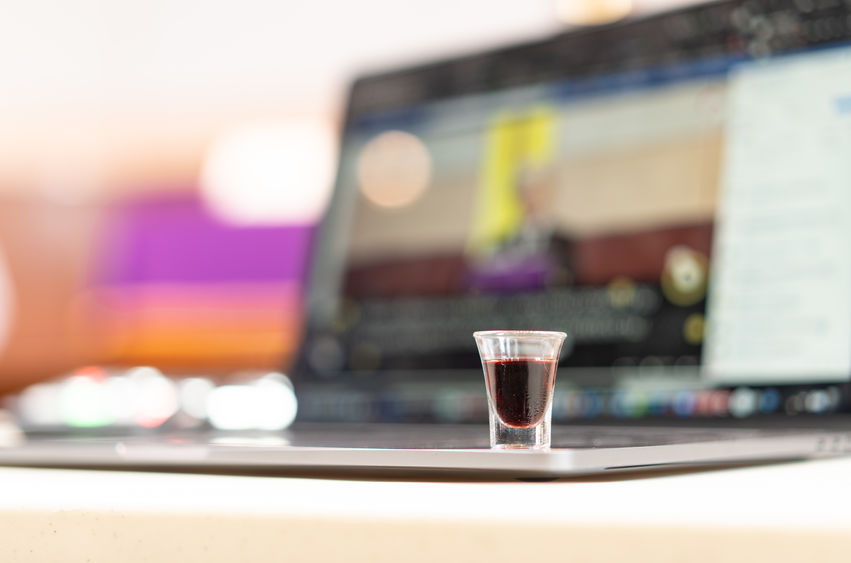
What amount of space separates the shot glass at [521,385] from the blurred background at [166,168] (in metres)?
3.56

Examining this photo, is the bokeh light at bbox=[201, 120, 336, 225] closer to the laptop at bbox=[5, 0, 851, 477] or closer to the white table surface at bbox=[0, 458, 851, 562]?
the laptop at bbox=[5, 0, 851, 477]

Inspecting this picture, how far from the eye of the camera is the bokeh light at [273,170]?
4492mm

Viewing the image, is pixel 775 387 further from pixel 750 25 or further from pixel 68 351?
pixel 68 351

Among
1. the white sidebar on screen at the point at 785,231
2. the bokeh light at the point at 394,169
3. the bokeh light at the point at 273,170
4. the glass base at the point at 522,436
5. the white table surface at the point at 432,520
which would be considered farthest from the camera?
the bokeh light at the point at 273,170

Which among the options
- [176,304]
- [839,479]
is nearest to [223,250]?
[176,304]

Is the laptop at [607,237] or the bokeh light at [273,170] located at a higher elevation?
the bokeh light at [273,170]

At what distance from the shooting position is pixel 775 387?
607 millimetres

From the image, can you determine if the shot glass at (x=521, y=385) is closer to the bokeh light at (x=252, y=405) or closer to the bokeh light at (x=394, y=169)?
the bokeh light at (x=394, y=169)

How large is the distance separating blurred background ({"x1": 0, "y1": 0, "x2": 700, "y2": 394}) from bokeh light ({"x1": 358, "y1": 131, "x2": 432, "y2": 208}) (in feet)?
9.90

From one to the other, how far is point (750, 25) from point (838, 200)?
6.1 inches

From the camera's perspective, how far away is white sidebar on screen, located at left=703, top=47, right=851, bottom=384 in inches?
23.8

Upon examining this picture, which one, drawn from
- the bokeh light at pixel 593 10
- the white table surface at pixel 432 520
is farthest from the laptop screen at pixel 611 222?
the white table surface at pixel 432 520

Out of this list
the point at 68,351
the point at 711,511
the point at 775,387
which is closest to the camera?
the point at 711,511

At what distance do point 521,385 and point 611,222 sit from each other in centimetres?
41
